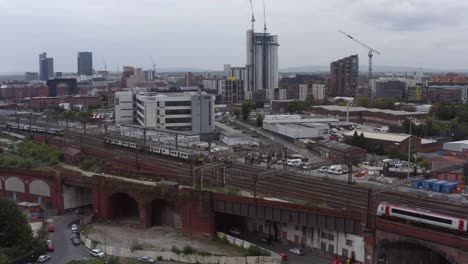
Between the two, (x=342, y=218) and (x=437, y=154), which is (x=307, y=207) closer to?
(x=342, y=218)

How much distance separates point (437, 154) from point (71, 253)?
67.6ft

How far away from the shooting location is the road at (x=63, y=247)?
1570cm

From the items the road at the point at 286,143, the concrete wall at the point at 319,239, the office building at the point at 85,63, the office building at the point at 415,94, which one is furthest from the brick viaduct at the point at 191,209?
the office building at the point at 85,63

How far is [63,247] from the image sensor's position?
1678 centimetres

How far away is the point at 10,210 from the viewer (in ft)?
52.3

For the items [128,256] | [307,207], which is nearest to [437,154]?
[307,207]

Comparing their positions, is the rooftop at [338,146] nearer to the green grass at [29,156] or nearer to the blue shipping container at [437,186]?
the blue shipping container at [437,186]

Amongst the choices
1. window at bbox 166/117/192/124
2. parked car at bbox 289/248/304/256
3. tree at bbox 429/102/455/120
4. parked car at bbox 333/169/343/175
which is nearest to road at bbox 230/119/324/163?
parked car at bbox 333/169/343/175

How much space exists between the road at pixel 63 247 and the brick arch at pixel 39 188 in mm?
1856

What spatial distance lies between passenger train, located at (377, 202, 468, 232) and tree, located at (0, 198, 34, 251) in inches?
381

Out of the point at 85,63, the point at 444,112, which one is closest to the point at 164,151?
the point at 444,112

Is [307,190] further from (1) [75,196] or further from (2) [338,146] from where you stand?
(2) [338,146]

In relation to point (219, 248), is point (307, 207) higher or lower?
higher

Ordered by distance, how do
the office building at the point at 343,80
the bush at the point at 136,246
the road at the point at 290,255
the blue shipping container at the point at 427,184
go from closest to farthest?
the road at the point at 290,255 → the bush at the point at 136,246 → the blue shipping container at the point at 427,184 → the office building at the point at 343,80
